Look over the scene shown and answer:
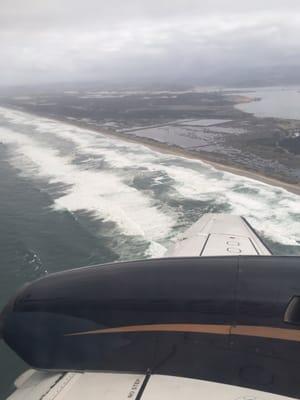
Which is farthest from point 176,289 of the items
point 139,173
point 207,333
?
point 139,173

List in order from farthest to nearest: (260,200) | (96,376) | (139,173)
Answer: (139,173) → (260,200) → (96,376)

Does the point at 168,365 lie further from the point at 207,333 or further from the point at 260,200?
the point at 260,200

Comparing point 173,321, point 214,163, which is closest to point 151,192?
point 214,163

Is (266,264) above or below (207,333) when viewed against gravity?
above

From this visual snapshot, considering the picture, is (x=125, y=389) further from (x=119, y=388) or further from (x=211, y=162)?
(x=211, y=162)

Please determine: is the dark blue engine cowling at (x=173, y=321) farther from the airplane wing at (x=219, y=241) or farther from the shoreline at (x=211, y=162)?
the shoreline at (x=211, y=162)

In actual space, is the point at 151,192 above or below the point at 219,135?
below
